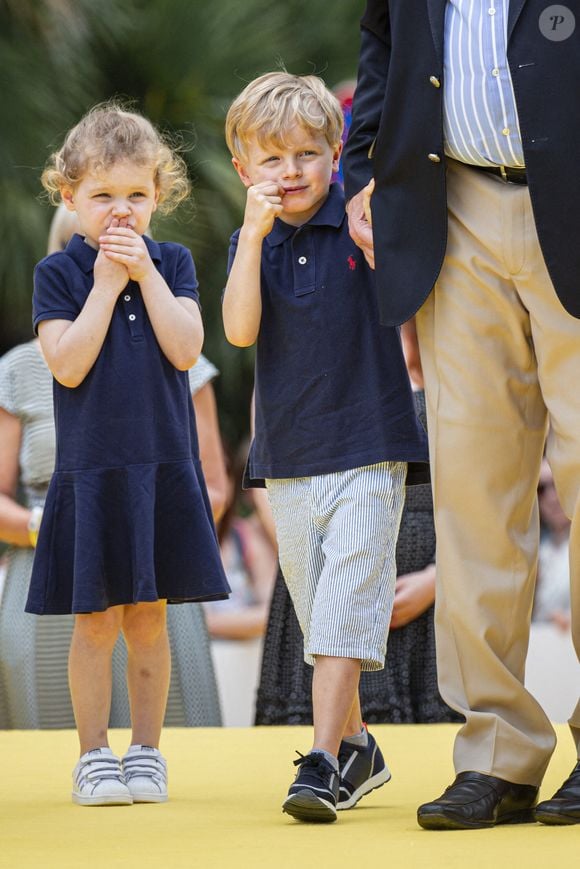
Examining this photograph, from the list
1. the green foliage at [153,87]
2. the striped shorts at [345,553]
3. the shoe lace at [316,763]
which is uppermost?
the green foliage at [153,87]

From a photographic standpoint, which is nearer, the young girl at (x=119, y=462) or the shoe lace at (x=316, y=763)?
the shoe lace at (x=316, y=763)

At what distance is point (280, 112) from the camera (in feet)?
8.34

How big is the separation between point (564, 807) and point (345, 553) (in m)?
0.55

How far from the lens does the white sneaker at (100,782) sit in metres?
2.53

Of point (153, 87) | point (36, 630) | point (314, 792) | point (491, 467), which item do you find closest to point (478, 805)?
point (314, 792)

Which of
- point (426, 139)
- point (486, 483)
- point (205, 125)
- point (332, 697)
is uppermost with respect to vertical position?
point (205, 125)

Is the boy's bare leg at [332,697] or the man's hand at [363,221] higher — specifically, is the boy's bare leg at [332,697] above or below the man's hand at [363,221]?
below

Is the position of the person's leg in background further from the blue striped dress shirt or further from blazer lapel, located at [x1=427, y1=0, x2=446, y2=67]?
blazer lapel, located at [x1=427, y1=0, x2=446, y2=67]

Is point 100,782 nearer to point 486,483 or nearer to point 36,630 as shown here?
point 486,483

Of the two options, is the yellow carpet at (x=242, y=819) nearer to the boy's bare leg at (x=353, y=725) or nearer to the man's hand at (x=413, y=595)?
the boy's bare leg at (x=353, y=725)

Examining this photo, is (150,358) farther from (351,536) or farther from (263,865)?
(263,865)

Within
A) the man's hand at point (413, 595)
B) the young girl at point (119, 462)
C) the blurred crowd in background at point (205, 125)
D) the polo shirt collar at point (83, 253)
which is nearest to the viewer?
the young girl at point (119, 462)

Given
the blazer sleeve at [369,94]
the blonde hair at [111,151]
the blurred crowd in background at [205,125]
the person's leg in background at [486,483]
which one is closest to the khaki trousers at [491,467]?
the person's leg in background at [486,483]

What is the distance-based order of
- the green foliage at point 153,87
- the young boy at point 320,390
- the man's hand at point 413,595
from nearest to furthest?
the young boy at point 320,390 → the man's hand at point 413,595 → the green foliage at point 153,87
